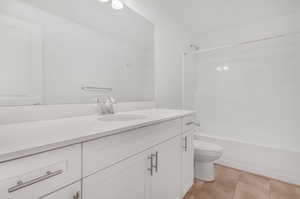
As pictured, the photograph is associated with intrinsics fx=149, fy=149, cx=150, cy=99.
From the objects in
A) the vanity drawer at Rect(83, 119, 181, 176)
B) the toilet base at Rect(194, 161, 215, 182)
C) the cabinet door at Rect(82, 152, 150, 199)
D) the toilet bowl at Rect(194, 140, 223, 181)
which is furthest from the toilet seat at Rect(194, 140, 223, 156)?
the cabinet door at Rect(82, 152, 150, 199)

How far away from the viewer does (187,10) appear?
201 centimetres

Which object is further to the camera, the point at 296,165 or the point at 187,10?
the point at 187,10

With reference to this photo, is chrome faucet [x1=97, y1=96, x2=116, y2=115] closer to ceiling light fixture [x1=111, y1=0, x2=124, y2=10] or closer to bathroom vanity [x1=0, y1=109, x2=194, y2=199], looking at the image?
bathroom vanity [x1=0, y1=109, x2=194, y2=199]

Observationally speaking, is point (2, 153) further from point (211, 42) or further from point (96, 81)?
point (211, 42)

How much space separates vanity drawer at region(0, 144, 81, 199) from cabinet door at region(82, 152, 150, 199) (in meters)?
0.09

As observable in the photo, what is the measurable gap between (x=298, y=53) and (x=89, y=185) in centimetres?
279

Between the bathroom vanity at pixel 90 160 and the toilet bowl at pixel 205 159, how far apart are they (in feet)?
1.86

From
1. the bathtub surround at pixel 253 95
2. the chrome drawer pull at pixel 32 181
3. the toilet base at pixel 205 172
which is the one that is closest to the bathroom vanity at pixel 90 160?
the chrome drawer pull at pixel 32 181

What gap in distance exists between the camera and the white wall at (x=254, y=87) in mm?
2041

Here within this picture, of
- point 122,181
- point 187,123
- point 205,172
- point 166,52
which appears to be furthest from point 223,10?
point 122,181

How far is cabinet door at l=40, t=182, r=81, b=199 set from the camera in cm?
50

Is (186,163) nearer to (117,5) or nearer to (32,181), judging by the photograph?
(32,181)

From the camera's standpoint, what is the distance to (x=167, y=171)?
112cm

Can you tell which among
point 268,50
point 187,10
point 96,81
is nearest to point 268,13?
point 268,50
